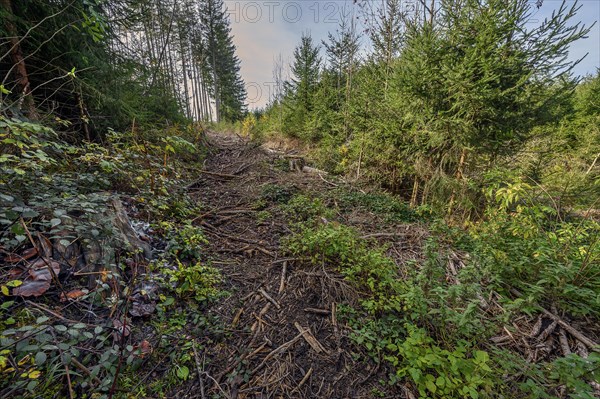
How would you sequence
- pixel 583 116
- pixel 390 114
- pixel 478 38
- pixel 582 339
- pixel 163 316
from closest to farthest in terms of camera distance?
pixel 163 316
pixel 582 339
pixel 478 38
pixel 390 114
pixel 583 116

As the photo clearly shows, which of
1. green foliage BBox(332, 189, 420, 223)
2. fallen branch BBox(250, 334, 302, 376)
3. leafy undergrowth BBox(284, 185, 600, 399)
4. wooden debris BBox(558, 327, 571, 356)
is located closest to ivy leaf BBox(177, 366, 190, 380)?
fallen branch BBox(250, 334, 302, 376)

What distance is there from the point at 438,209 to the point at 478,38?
12.0ft

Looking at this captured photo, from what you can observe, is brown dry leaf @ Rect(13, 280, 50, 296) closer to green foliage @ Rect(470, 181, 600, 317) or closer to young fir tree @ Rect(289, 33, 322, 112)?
green foliage @ Rect(470, 181, 600, 317)

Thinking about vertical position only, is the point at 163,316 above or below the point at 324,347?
above

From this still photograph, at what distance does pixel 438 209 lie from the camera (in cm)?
568

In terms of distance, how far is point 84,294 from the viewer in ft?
6.19

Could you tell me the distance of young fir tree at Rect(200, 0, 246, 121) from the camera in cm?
1794

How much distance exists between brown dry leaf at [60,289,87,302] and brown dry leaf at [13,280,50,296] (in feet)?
0.41

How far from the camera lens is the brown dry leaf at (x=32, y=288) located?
1.71 meters

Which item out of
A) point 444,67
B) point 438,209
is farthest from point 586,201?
point 444,67

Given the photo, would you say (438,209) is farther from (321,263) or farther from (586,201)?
(321,263)

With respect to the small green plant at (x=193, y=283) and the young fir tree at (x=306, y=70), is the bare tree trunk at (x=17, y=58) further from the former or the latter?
the young fir tree at (x=306, y=70)

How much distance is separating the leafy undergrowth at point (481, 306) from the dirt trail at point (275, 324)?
0.20m

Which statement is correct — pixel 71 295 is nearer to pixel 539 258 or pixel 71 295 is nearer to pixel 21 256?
pixel 21 256
